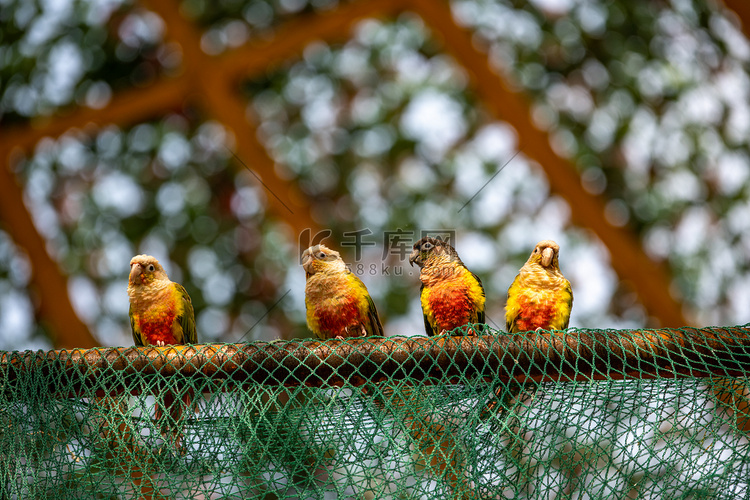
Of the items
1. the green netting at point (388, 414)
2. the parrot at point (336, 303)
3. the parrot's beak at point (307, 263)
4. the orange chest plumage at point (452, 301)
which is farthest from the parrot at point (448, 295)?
the parrot's beak at point (307, 263)

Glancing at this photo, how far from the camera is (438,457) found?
3.04m

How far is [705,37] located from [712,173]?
3.71 ft

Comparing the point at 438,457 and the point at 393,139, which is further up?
the point at 393,139

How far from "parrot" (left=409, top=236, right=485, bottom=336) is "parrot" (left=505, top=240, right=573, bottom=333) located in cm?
18

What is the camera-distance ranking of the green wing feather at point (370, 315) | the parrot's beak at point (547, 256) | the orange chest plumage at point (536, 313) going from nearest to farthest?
the orange chest plumage at point (536, 313) → the parrot's beak at point (547, 256) → the green wing feather at point (370, 315)

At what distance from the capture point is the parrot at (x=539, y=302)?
335 cm

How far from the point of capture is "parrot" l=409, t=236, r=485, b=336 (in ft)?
11.3

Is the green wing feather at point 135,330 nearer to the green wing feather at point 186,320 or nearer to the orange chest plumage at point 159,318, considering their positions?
the orange chest plumage at point 159,318

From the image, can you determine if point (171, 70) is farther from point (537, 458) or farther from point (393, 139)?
point (537, 458)

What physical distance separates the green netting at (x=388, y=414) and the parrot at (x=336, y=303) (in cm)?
46

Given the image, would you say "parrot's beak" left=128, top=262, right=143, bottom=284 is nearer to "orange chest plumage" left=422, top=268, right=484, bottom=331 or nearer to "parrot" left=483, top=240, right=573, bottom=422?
"orange chest plumage" left=422, top=268, right=484, bottom=331

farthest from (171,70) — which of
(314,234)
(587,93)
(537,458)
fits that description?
(537,458)

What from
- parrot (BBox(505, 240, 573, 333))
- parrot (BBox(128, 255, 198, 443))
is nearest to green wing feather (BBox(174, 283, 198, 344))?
parrot (BBox(128, 255, 198, 443))

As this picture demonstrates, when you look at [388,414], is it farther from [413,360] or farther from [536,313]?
[536,313]
